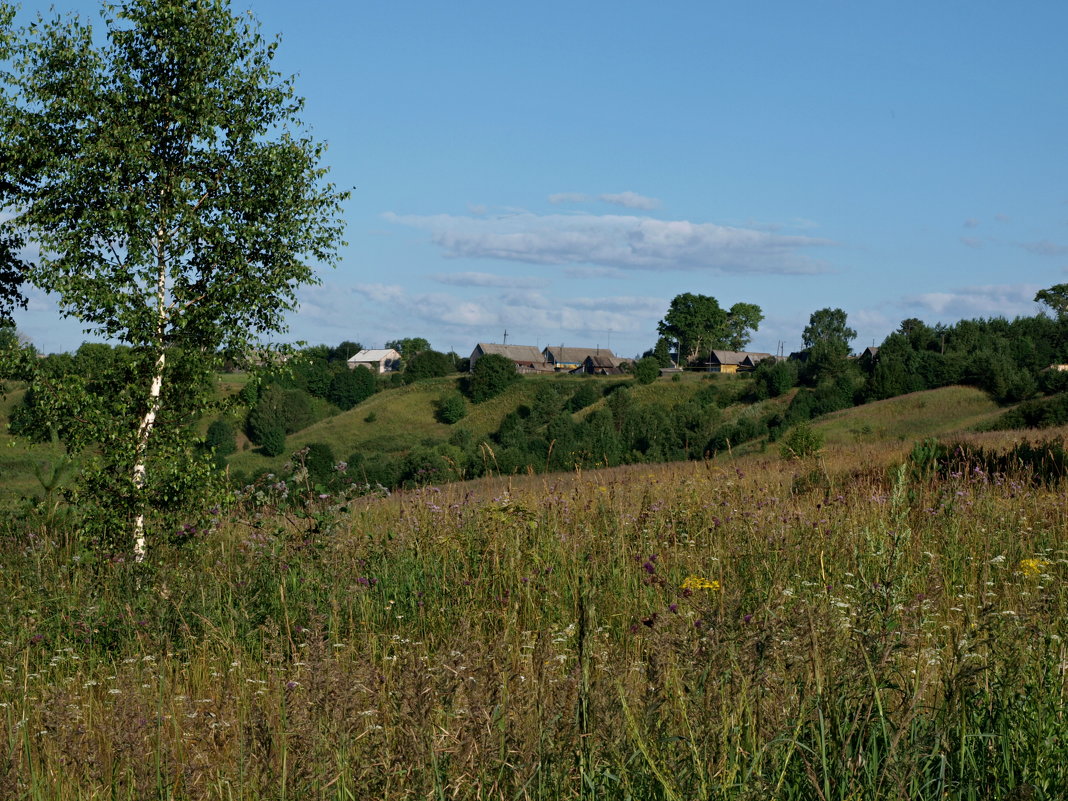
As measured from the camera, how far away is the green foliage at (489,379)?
273 feet

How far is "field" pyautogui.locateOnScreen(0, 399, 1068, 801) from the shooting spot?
2.11 m

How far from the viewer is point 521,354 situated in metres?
126

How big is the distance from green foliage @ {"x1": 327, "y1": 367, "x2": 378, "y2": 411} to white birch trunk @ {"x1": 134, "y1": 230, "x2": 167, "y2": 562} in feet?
269

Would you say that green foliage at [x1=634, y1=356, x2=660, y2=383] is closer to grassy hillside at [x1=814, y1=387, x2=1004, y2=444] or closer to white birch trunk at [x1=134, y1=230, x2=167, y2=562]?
grassy hillside at [x1=814, y1=387, x2=1004, y2=444]

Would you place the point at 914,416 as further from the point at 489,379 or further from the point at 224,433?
the point at 224,433

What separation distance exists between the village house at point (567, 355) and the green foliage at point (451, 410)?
45.6 meters

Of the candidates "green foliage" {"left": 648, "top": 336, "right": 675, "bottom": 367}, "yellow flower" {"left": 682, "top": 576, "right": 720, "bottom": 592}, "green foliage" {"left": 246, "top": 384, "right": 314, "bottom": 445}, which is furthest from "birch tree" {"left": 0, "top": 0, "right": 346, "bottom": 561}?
"green foliage" {"left": 648, "top": 336, "right": 675, "bottom": 367}

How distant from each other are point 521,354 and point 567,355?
7.56 metres

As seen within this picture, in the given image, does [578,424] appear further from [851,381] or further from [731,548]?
[731,548]

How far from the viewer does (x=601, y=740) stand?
82.4 inches

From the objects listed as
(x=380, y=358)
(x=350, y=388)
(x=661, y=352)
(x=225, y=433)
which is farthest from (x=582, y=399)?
(x=380, y=358)

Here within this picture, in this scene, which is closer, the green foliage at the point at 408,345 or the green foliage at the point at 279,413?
the green foliage at the point at 279,413

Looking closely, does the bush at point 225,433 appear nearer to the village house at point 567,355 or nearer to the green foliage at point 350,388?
the green foliage at point 350,388

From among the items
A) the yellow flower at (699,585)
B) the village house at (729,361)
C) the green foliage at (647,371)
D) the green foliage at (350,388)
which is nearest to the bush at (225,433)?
the green foliage at (350,388)
